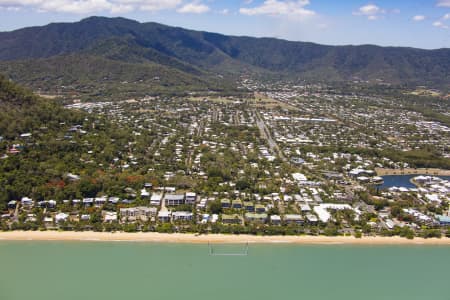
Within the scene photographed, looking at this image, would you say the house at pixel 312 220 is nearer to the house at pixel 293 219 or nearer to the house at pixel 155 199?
the house at pixel 293 219

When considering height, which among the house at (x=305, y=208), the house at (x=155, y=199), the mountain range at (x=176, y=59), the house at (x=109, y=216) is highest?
the mountain range at (x=176, y=59)

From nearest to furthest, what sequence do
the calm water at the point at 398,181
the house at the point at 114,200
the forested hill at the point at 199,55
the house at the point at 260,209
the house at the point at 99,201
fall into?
the house at the point at 260,209 < the house at the point at 99,201 < the house at the point at 114,200 < the calm water at the point at 398,181 < the forested hill at the point at 199,55

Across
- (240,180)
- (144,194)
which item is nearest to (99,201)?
(144,194)

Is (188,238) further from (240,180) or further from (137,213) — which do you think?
(240,180)

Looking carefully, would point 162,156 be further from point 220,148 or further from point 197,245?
point 197,245

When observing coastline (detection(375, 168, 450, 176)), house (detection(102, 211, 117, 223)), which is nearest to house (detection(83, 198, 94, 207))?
house (detection(102, 211, 117, 223))

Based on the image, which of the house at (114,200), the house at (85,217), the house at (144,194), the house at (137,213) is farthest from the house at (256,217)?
the house at (85,217)
